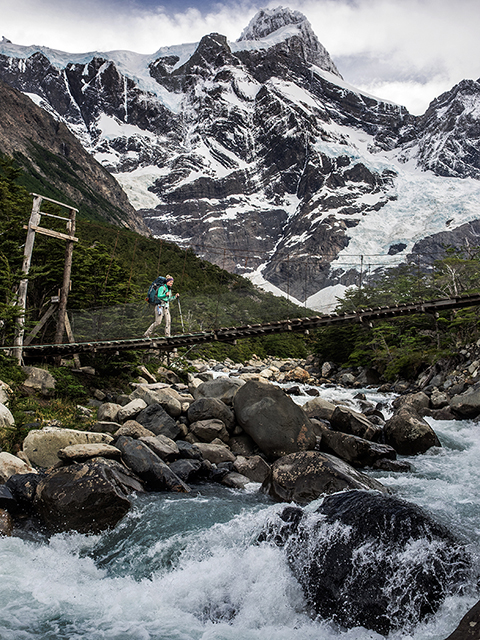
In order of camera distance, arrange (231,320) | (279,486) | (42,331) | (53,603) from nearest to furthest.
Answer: (53,603), (279,486), (231,320), (42,331)

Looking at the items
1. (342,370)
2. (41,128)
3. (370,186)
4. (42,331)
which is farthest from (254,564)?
(370,186)

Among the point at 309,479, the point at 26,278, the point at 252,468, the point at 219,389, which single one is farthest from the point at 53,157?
the point at 309,479

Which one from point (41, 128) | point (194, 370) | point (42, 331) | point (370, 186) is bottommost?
point (194, 370)

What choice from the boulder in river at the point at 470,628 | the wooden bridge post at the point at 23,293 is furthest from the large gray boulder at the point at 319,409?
the boulder in river at the point at 470,628

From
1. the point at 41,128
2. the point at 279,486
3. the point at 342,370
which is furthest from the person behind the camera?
the point at 41,128

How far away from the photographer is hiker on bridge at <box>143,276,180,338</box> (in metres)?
11.2

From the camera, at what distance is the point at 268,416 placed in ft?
30.6

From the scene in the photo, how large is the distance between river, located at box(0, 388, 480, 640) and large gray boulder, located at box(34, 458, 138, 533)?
A: 0.50ft

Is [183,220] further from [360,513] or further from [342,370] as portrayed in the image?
[360,513]

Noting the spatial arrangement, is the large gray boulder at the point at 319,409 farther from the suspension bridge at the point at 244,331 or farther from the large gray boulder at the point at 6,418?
the large gray boulder at the point at 6,418

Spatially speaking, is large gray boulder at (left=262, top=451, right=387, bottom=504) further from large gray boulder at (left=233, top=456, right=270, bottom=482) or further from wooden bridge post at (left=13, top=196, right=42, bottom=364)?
wooden bridge post at (left=13, top=196, right=42, bottom=364)

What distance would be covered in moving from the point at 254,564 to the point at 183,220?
195m

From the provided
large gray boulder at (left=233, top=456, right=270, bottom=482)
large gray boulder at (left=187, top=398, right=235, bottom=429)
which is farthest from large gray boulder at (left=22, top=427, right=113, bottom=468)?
large gray boulder at (left=187, top=398, right=235, bottom=429)

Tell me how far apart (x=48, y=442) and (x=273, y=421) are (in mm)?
4472
